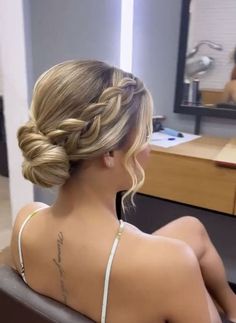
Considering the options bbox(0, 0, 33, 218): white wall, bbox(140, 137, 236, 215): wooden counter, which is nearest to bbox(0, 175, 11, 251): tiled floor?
bbox(0, 0, 33, 218): white wall

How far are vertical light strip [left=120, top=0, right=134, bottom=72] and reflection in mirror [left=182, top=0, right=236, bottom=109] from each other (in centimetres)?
32

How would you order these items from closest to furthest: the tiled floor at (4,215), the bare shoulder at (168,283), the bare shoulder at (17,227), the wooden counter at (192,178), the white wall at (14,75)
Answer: the bare shoulder at (168,283), the bare shoulder at (17,227), the wooden counter at (192,178), the white wall at (14,75), the tiled floor at (4,215)

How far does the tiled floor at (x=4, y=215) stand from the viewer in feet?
7.60

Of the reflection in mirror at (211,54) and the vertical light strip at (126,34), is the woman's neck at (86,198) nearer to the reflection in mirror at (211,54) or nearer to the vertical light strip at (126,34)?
the reflection in mirror at (211,54)

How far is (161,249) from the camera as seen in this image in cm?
61

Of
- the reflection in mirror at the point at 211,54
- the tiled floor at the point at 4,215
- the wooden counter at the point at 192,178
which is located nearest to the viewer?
the wooden counter at the point at 192,178

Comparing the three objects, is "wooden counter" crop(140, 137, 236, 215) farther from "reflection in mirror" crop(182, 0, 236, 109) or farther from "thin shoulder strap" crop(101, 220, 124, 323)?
"thin shoulder strap" crop(101, 220, 124, 323)

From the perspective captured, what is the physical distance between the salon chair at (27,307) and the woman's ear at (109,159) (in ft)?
0.91

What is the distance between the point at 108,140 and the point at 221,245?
1.40 meters

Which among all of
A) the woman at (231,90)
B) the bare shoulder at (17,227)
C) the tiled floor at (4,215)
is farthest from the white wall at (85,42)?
the bare shoulder at (17,227)

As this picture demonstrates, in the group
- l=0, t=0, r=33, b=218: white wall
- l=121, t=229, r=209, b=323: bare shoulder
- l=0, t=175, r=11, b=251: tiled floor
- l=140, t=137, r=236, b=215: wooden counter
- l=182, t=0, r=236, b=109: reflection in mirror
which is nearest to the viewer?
l=121, t=229, r=209, b=323: bare shoulder

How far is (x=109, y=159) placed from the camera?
68 centimetres

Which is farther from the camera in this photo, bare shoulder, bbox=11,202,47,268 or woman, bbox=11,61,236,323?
bare shoulder, bbox=11,202,47,268

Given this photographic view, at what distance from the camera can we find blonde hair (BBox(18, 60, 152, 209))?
64 cm
